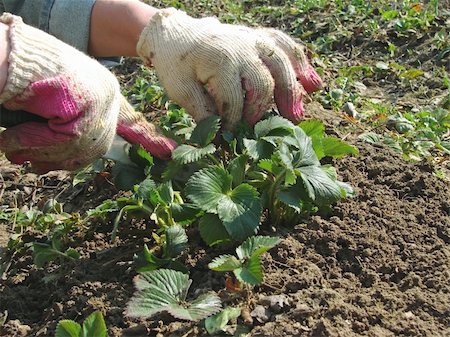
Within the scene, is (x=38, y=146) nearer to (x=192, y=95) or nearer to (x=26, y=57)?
(x=26, y=57)

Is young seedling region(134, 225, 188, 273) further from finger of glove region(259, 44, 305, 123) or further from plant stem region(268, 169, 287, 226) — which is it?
finger of glove region(259, 44, 305, 123)

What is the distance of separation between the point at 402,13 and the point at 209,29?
172 cm

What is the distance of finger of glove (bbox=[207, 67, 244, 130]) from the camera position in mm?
2002

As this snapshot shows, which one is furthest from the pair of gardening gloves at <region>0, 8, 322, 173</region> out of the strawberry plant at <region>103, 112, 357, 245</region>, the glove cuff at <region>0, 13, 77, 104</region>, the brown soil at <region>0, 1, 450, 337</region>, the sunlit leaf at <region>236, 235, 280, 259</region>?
the sunlit leaf at <region>236, 235, 280, 259</region>

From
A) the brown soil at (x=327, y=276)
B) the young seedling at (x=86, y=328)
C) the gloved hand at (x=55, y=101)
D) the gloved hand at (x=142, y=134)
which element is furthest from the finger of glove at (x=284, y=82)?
the young seedling at (x=86, y=328)

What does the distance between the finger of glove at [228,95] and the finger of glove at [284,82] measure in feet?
0.39

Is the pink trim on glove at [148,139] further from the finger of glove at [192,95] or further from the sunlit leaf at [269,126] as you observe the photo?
the sunlit leaf at [269,126]

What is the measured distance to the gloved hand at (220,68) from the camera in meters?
2.01

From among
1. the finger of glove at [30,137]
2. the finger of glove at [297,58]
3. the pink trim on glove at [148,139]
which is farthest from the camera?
the finger of glove at [297,58]

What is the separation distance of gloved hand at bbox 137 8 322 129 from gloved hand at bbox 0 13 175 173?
245mm

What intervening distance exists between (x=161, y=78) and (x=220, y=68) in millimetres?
206

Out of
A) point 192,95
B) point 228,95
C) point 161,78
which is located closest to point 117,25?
point 161,78

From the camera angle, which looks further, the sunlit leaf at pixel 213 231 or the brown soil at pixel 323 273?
the sunlit leaf at pixel 213 231

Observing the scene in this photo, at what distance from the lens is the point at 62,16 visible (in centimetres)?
238
